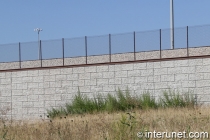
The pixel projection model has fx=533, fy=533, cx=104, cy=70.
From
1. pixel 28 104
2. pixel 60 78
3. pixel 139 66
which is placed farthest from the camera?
pixel 28 104

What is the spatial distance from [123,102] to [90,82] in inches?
120

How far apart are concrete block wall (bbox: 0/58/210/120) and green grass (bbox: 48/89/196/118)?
441 millimetres

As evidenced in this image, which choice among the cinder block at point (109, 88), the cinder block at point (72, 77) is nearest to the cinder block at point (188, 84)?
the cinder block at point (109, 88)

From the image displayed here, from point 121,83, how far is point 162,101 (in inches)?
105

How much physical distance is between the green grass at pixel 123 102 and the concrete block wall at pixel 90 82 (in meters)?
0.44

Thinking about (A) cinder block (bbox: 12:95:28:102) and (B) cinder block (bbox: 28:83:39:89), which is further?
(A) cinder block (bbox: 12:95:28:102)

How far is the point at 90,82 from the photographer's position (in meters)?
28.6

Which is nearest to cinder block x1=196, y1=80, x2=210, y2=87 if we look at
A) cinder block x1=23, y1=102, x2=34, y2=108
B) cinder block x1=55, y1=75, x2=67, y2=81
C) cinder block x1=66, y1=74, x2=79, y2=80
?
cinder block x1=66, y1=74, x2=79, y2=80

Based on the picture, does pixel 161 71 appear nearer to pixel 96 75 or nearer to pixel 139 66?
pixel 139 66

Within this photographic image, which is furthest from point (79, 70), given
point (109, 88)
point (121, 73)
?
point (121, 73)

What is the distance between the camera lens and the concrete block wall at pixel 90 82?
84.5ft

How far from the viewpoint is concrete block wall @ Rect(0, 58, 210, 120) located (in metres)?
25.8

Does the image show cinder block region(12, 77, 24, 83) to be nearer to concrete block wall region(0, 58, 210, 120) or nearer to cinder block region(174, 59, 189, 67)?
concrete block wall region(0, 58, 210, 120)

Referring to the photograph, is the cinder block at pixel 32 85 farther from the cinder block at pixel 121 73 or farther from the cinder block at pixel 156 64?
the cinder block at pixel 156 64
